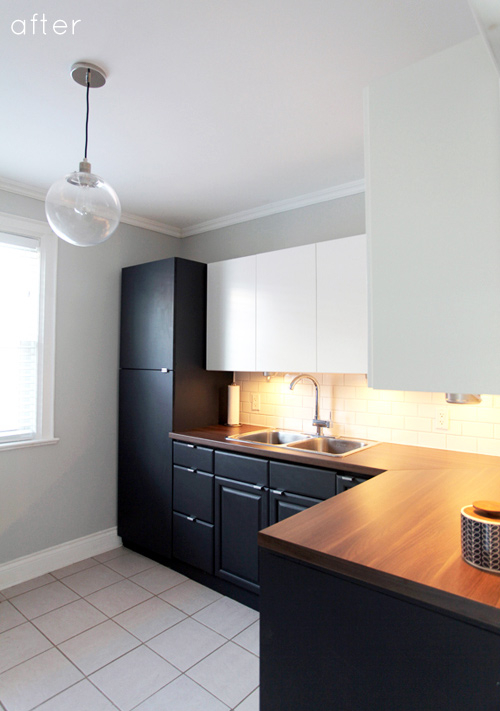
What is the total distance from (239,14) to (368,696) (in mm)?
2106

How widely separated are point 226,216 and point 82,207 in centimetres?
218

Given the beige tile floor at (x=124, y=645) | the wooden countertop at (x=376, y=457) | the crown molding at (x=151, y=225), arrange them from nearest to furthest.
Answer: the beige tile floor at (x=124, y=645) < the wooden countertop at (x=376, y=457) < the crown molding at (x=151, y=225)

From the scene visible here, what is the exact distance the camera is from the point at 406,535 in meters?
1.32

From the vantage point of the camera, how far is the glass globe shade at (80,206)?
1.67m

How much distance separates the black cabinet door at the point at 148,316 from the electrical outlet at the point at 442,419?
5.83 ft

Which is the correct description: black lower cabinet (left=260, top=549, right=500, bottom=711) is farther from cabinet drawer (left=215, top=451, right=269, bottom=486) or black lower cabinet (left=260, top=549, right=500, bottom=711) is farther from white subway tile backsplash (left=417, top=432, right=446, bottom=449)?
white subway tile backsplash (left=417, top=432, right=446, bottom=449)

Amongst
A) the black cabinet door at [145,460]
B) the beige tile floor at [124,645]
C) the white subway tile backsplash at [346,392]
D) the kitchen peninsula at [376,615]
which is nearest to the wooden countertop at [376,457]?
the white subway tile backsplash at [346,392]

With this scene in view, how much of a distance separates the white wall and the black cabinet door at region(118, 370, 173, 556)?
13cm

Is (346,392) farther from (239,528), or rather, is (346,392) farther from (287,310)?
(239,528)

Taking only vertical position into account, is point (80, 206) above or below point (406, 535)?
above

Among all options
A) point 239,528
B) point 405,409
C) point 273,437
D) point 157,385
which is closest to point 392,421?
point 405,409

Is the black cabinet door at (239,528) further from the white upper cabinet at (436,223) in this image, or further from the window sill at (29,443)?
the white upper cabinet at (436,223)

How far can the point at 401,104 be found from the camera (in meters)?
0.91

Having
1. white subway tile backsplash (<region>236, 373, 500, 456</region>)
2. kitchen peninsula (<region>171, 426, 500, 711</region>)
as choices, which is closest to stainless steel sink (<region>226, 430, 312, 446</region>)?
white subway tile backsplash (<region>236, 373, 500, 456</region>)
